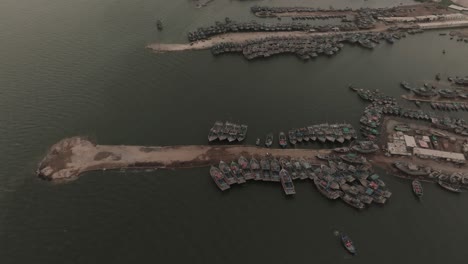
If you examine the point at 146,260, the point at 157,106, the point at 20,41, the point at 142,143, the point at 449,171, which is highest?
the point at 20,41

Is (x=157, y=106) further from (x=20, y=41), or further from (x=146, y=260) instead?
(x=20, y=41)

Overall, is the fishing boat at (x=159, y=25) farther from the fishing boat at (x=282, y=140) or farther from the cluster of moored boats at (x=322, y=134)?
the cluster of moored boats at (x=322, y=134)

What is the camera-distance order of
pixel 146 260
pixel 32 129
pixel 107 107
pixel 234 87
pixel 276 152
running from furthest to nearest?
pixel 234 87 → pixel 107 107 → pixel 32 129 → pixel 276 152 → pixel 146 260

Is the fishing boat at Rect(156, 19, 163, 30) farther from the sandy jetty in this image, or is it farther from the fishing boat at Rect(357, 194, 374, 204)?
the fishing boat at Rect(357, 194, 374, 204)

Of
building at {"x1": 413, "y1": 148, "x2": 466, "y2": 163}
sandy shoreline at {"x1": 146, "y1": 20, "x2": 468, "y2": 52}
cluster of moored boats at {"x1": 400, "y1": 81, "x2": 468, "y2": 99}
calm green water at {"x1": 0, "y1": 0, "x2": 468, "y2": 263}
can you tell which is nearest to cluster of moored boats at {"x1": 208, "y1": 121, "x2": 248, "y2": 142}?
calm green water at {"x1": 0, "y1": 0, "x2": 468, "y2": 263}

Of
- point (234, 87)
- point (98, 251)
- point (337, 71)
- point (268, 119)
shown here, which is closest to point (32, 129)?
point (98, 251)

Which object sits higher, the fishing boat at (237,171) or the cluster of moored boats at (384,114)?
the cluster of moored boats at (384,114)

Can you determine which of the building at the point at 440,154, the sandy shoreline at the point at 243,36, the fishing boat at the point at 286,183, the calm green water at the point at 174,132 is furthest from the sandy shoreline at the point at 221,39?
the building at the point at 440,154
